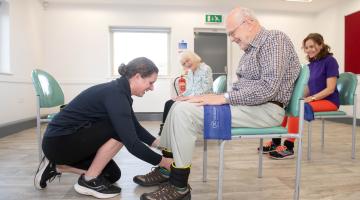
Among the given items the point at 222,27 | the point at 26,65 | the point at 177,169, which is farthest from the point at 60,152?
the point at 222,27

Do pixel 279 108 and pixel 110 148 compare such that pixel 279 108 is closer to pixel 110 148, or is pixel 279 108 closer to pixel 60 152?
pixel 110 148

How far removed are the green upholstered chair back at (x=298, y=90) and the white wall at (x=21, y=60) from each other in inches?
147

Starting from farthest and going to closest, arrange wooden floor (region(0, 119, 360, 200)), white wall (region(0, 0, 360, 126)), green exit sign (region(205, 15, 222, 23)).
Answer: green exit sign (region(205, 15, 222, 23)) → white wall (region(0, 0, 360, 126)) → wooden floor (region(0, 119, 360, 200))

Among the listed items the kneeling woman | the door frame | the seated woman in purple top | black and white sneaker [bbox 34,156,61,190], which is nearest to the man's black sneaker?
the seated woman in purple top

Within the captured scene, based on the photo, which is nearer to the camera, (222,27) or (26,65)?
(26,65)

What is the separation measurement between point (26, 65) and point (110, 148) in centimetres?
381

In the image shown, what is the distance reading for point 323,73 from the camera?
2469mm

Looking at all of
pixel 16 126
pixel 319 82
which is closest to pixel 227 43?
pixel 319 82

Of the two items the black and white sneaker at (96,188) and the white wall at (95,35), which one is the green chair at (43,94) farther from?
the white wall at (95,35)

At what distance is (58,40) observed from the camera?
5.53 metres

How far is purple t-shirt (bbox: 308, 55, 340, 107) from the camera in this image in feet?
7.95

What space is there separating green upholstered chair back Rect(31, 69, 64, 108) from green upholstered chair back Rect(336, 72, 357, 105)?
254cm

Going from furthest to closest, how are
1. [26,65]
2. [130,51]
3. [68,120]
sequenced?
[130,51], [26,65], [68,120]

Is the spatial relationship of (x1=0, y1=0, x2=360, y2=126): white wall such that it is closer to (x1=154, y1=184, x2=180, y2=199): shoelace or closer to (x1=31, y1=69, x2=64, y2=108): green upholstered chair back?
(x1=31, y1=69, x2=64, y2=108): green upholstered chair back
